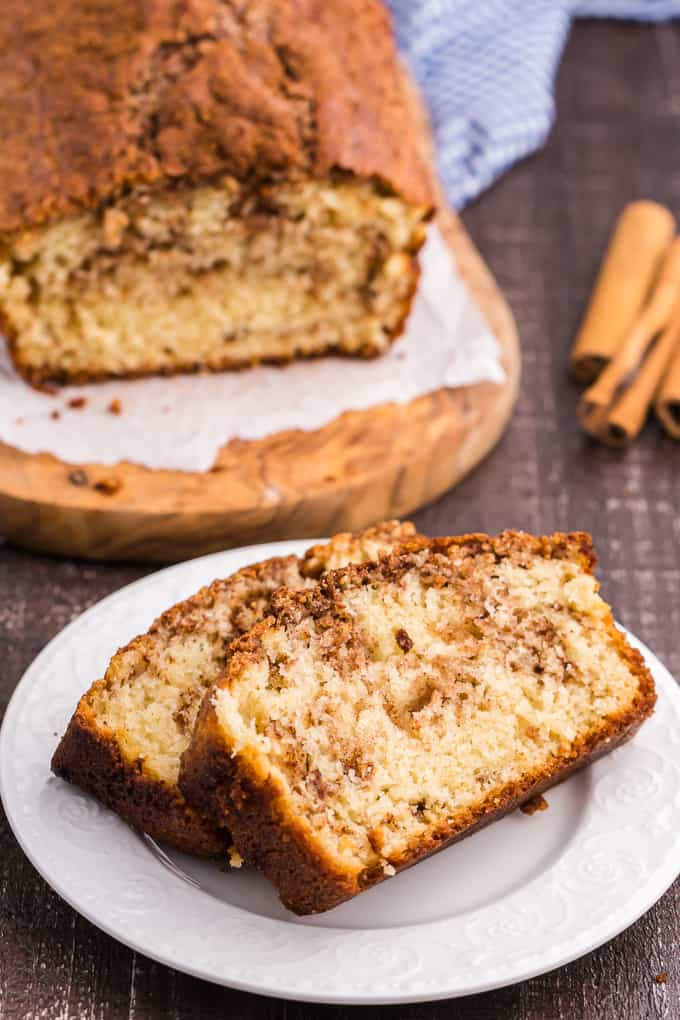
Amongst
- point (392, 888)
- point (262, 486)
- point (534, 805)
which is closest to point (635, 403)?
point (262, 486)

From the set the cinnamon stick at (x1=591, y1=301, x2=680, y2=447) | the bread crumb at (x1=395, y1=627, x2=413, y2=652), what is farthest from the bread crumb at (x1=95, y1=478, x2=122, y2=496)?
the cinnamon stick at (x1=591, y1=301, x2=680, y2=447)

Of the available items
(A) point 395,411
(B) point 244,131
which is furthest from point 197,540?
(B) point 244,131

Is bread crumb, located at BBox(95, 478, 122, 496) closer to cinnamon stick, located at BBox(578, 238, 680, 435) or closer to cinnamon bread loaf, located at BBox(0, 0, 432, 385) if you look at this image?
cinnamon bread loaf, located at BBox(0, 0, 432, 385)

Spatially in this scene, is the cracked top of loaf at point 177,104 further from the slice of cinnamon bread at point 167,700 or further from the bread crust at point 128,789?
the bread crust at point 128,789

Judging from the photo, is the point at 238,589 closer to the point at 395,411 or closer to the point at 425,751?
the point at 425,751

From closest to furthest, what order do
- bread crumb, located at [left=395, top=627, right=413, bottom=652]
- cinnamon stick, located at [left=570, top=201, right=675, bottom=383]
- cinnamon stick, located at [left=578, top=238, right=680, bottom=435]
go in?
bread crumb, located at [left=395, top=627, right=413, bottom=652], cinnamon stick, located at [left=578, top=238, right=680, bottom=435], cinnamon stick, located at [left=570, top=201, right=675, bottom=383]

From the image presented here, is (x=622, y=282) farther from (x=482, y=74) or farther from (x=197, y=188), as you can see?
(x=197, y=188)
